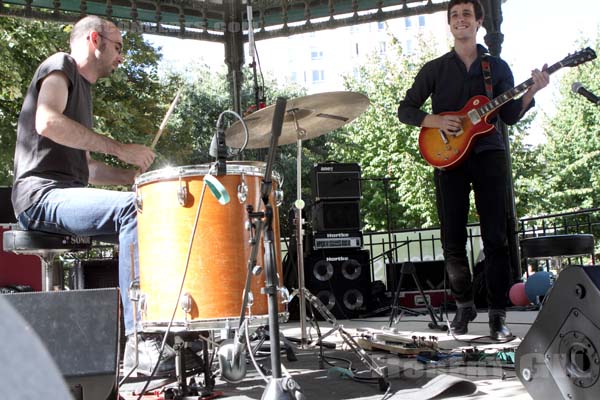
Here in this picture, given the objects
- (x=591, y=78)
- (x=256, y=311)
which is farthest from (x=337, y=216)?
(x=591, y=78)

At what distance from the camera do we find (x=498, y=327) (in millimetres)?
3932

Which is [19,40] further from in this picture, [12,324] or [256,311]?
[12,324]

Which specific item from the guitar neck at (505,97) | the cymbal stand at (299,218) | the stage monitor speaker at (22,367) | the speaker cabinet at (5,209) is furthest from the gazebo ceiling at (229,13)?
the stage monitor speaker at (22,367)

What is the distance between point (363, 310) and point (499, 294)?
329cm

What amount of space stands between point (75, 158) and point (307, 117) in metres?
1.41

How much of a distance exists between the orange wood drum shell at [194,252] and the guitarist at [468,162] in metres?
2.06

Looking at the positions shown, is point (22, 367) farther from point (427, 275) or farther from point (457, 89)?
point (427, 275)

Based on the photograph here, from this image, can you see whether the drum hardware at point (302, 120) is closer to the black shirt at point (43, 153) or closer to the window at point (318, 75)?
the black shirt at point (43, 153)

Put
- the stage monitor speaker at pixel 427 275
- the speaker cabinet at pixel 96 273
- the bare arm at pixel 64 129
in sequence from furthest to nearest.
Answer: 1. the stage monitor speaker at pixel 427 275
2. the speaker cabinet at pixel 96 273
3. the bare arm at pixel 64 129

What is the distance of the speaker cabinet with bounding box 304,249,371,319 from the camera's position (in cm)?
702

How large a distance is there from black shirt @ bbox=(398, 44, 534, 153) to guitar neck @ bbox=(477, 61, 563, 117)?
0.47ft

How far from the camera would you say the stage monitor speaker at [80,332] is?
159 cm

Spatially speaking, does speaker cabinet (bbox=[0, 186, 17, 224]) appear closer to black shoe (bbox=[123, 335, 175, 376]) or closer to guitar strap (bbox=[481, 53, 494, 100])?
black shoe (bbox=[123, 335, 175, 376])

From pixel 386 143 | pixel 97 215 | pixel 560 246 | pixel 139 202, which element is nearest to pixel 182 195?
pixel 139 202
